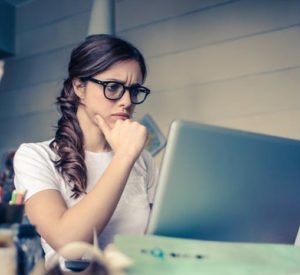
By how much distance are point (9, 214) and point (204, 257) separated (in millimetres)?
268

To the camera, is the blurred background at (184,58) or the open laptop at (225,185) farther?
the blurred background at (184,58)

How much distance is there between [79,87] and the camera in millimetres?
1303

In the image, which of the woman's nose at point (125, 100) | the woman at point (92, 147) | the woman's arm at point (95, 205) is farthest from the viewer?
the woman's nose at point (125, 100)

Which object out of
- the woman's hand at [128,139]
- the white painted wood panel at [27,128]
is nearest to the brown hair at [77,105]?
the woman's hand at [128,139]

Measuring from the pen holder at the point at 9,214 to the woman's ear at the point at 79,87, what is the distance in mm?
745

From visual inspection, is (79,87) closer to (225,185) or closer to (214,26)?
(225,185)

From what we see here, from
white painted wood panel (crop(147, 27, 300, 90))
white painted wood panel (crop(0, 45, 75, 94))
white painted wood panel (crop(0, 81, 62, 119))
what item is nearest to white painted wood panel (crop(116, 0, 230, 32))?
white painted wood panel (crop(147, 27, 300, 90))

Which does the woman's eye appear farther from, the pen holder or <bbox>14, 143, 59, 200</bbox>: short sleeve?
the pen holder

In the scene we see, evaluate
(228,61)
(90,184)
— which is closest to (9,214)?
(90,184)


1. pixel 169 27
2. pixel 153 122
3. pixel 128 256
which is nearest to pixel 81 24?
pixel 169 27

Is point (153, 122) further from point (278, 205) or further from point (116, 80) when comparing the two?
point (278, 205)

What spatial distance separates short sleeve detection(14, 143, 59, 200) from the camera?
41.6 inches

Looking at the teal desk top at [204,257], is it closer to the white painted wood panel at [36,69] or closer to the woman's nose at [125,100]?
the woman's nose at [125,100]

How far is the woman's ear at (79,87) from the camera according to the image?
4.22 ft
